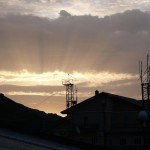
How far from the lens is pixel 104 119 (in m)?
54.2

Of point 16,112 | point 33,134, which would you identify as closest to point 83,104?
point 16,112

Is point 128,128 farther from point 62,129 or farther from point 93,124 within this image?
point 62,129

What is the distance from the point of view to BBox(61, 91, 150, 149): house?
174 ft

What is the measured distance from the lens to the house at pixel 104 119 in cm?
5313

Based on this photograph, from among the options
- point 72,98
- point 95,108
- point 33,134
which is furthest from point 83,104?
point 33,134

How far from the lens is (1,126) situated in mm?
9812

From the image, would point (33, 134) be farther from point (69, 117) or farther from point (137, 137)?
point (69, 117)

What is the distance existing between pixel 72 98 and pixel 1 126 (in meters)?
55.2

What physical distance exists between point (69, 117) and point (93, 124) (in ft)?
14.1

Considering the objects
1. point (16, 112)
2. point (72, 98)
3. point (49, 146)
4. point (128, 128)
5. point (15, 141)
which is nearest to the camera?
point (15, 141)

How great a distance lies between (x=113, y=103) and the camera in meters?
57.4

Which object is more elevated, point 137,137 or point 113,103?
point 113,103

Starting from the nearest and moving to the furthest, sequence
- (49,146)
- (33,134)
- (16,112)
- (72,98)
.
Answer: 1. (49,146)
2. (33,134)
3. (16,112)
4. (72,98)

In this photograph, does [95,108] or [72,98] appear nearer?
[95,108]
